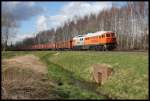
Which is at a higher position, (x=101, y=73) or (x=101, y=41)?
(x=101, y=41)

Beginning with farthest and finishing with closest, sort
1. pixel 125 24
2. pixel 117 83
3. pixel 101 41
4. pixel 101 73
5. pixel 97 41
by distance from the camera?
pixel 125 24
pixel 97 41
pixel 101 41
pixel 101 73
pixel 117 83

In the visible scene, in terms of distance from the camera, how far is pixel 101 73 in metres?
30.2

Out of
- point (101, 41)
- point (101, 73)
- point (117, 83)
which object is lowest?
point (117, 83)

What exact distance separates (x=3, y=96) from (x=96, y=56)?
20089 millimetres

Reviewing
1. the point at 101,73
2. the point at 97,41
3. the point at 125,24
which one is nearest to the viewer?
the point at 101,73

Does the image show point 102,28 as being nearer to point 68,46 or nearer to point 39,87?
point 68,46

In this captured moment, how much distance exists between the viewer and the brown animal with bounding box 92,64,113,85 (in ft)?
95.9

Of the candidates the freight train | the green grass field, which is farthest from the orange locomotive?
the green grass field

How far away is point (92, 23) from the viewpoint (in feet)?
325

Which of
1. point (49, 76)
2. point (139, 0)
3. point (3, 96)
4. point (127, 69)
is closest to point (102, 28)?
point (139, 0)

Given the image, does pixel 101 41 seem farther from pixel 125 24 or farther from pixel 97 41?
pixel 125 24

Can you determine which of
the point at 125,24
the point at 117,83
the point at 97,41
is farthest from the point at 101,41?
the point at 117,83

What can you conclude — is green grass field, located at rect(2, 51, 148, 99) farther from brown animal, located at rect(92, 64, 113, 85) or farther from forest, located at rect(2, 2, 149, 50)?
forest, located at rect(2, 2, 149, 50)

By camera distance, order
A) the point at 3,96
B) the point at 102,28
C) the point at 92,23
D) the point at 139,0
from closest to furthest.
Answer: the point at 3,96 < the point at 139,0 < the point at 102,28 < the point at 92,23
